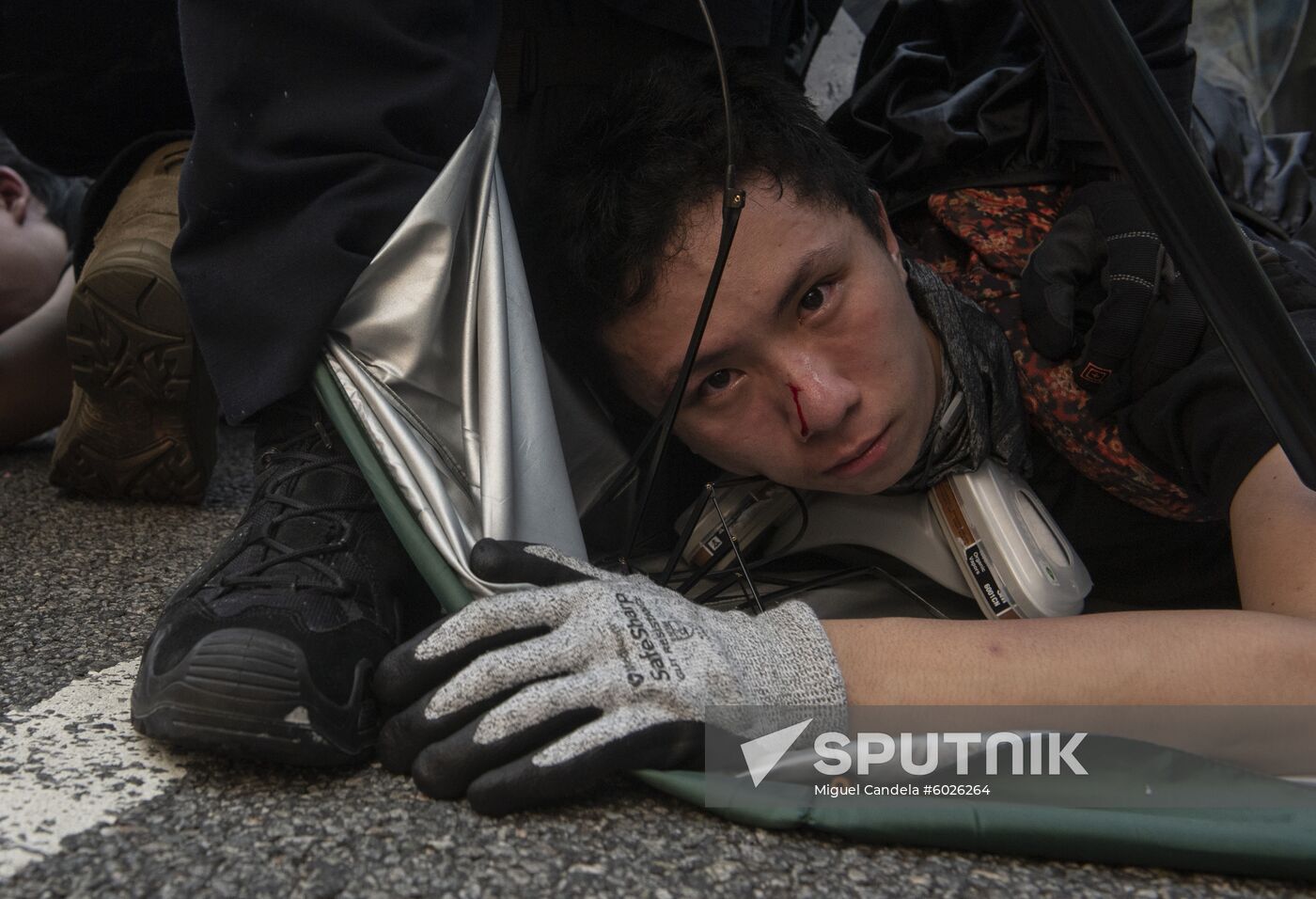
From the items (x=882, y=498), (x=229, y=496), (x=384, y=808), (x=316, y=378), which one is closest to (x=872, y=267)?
(x=882, y=498)

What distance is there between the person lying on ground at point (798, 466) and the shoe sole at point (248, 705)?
0.05 metres

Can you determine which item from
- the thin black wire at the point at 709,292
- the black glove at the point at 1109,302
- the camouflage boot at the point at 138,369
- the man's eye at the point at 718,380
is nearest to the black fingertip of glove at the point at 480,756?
the thin black wire at the point at 709,292

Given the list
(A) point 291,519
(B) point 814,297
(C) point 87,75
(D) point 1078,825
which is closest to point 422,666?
(A) point 291,519

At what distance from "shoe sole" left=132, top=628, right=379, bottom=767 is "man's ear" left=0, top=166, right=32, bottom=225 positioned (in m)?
1.40

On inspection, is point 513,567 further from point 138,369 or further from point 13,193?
point 13,193

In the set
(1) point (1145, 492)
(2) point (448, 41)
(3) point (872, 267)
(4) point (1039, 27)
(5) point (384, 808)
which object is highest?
(4) point (1039, 27)

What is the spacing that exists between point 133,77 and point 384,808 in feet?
4.13

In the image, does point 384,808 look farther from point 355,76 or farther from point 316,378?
point 355,76

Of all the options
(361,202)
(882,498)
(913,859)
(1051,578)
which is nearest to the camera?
(913,859)

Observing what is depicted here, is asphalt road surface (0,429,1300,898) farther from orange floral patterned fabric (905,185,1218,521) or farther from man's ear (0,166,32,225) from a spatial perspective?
man's ear (0,166,32,225)

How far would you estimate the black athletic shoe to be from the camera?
2.31 feet

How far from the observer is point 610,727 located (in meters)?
0.70

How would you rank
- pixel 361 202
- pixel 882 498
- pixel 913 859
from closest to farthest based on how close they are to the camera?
pixel 913 859, pixel 361 202, pixel 882 498

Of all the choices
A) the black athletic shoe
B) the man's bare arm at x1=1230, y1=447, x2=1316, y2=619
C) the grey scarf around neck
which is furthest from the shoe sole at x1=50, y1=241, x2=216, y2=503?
the man's bare arm at x1=1230, y1=447, x2=1316, y2=619
